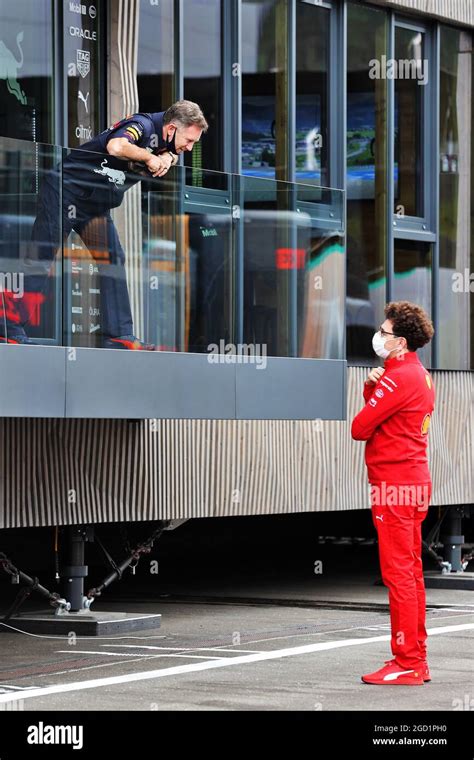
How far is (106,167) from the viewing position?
37.2 feet

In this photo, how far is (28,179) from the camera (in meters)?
10.8

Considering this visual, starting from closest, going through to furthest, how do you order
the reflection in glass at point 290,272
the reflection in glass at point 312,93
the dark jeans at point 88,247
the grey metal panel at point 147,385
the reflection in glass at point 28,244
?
the reflection in glass at point 28,244 < the dark jeans at point 88,247 < the grey metal panel at point 147,385 < the reflection in glass at point 290,272 < the reflection in glass at point 312,93

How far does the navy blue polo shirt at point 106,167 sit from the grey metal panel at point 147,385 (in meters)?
1.09

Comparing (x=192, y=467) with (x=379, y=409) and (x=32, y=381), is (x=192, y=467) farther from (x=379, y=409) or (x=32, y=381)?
(x=379, y=409)

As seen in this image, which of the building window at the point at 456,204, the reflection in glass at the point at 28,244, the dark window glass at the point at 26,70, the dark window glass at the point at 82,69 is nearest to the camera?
the reflection in glass at the point at 28,244

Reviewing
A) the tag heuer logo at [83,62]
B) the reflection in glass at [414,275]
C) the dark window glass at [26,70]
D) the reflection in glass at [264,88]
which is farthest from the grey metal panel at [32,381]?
the reflection in glass at [414,275]

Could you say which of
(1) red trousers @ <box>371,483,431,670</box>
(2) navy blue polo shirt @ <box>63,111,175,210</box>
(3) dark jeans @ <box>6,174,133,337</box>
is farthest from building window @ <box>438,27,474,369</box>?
(1) red trousers @ <box>371,483,431,670</box>

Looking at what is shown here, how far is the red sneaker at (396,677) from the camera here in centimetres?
966

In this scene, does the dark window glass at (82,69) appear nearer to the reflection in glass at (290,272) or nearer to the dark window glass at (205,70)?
the dark window glass at (205,70)

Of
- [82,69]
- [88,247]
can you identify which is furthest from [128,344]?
[82,69]

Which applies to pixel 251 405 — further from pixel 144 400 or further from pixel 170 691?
pixel 170 691

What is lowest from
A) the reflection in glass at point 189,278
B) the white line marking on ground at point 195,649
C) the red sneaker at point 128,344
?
the white line marking on ground at point 195,649

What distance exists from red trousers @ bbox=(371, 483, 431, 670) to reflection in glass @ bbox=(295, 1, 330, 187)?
7.18 meters
